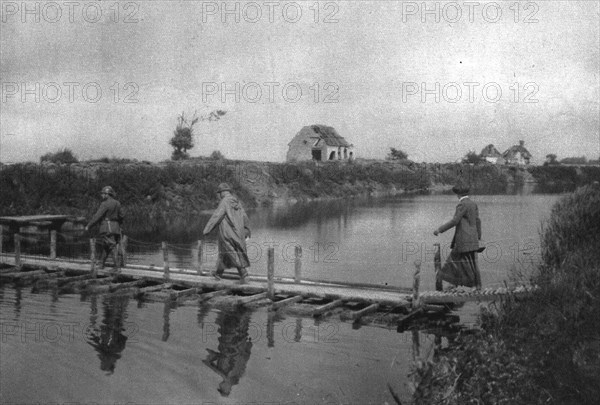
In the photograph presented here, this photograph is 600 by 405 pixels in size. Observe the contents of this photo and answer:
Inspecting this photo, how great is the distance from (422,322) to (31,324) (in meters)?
8.12

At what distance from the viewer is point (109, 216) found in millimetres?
16188

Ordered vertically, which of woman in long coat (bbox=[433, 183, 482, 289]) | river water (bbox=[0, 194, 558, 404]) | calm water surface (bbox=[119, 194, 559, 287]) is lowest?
river water (bbox=[0, 194, 558, 404])

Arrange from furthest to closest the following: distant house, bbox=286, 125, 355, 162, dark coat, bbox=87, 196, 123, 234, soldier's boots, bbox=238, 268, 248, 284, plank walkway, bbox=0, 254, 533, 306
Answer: distant house, bbox=286, 125, 355, 162
dark coat, bbox=87, 196, 123, 234
soldier's boots, bbox=238, 268, 248, 284
plank walkway, bbox=0, 254, 533, 306

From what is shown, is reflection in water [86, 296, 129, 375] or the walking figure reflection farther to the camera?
reflection in water [86, 296, 129, 375]

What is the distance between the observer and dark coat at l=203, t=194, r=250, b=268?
1429 cm

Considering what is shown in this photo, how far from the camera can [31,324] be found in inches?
514

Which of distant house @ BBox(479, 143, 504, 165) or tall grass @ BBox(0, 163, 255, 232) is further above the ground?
distant house @ BBox(479, 143, 504, 165)

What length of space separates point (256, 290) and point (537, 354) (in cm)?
760

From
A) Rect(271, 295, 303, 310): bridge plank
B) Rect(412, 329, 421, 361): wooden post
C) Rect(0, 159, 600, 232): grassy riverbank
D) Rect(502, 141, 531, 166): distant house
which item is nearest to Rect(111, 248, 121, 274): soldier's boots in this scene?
Rect(271, 295, 303, 310): bridge plank

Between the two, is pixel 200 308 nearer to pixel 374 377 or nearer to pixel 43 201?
pixel 374 377

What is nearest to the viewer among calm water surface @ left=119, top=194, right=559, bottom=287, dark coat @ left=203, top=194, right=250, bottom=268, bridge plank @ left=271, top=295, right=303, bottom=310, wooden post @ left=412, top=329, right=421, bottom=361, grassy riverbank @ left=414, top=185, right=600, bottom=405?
grassy riverbank @ left=414, top=185, right=600, bottom=405

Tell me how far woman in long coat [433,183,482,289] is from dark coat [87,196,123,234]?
842 cm

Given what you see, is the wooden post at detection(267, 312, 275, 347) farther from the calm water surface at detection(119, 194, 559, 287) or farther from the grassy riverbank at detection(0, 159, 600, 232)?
the grassy riverbank at detection(0, 159, 600, 232)

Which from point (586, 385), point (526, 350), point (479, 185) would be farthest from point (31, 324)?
point (479, 185)
